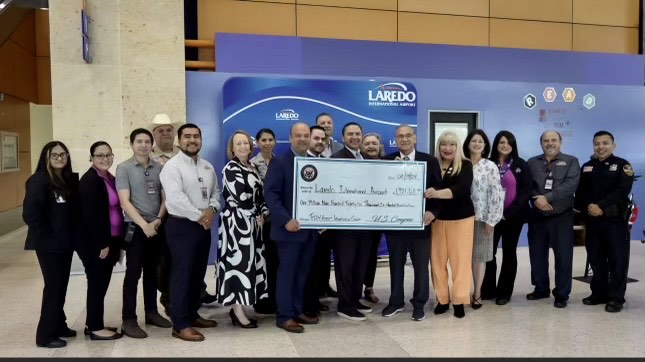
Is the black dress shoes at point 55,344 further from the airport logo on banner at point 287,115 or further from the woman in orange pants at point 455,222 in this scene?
the airport logo on banner at point 287,115

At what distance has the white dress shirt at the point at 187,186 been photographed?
3.42 m

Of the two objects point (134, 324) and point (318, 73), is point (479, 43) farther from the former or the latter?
point (134, 324)

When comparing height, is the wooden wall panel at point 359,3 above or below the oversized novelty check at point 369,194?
above

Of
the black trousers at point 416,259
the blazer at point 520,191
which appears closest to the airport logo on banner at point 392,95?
the blazer at point 520,191

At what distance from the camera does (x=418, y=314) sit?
4.05 m

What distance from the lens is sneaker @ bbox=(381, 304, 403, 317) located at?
4.16m

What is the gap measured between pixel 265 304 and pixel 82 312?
159 centimetres

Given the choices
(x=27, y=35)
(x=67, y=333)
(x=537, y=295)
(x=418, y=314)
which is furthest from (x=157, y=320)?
(x=27, y=35)

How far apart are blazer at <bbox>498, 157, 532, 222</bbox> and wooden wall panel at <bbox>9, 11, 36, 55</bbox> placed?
31.1 feet

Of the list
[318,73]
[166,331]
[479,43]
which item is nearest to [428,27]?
[479,43]

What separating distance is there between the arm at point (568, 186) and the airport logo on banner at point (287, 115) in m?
3.00

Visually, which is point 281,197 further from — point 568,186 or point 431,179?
point 568,186

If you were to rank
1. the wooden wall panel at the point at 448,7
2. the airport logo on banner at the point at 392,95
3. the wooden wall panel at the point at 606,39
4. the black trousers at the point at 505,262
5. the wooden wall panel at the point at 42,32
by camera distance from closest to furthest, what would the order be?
the black trousers at the point at 505,262, the airport logo on banner at the point at 392,95, the wooden wall panel at the point at 448,7, the wooden wall panel at the point at 606,39, the wooden wall panel at the point at 42,32

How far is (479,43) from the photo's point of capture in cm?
789
